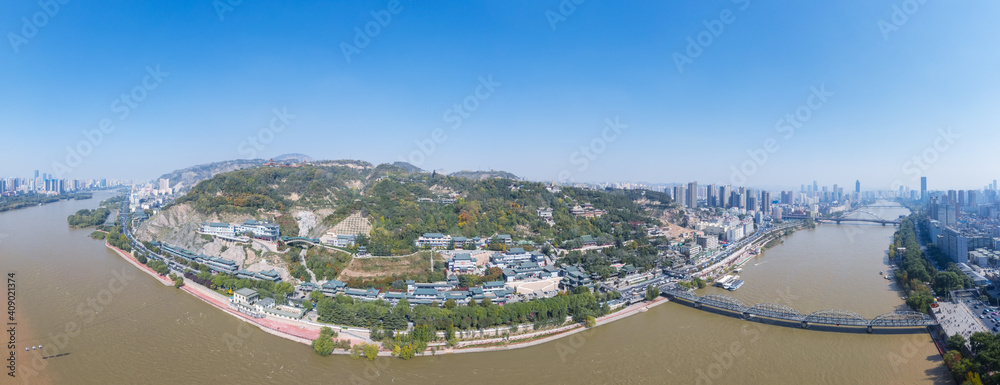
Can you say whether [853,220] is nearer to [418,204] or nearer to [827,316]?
[827,316]

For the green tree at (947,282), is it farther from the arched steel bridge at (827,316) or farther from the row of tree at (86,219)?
the row of tree at (86,219)

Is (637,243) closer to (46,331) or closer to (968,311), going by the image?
(968,311)

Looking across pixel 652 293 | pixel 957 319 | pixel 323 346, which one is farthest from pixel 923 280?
pixel 323 346

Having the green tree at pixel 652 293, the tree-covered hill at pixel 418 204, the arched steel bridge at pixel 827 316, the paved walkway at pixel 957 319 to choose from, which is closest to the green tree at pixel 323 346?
the tree-covered hill at pixel 418 204

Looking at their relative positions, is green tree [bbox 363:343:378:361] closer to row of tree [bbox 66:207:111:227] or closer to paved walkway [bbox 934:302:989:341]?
paved walkway [bbox 934:302:989:341]

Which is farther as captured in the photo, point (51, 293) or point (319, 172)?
point (319, 172)

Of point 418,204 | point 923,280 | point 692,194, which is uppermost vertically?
point 692,194

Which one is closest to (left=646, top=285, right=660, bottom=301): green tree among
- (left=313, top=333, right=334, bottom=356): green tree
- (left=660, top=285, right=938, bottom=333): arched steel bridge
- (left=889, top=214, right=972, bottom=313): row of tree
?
(left=660, top=285, right=938, bottom=333): arched steel bridge

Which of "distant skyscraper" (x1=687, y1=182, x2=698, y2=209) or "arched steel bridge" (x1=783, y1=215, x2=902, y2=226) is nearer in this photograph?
"arched steel bridge" (x1=783, y1=215, x2=902, y2=226)

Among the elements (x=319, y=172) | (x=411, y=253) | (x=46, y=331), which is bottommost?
(x=46, y=331)

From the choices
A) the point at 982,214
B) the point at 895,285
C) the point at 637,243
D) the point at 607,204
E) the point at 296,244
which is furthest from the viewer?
the point at 982,214

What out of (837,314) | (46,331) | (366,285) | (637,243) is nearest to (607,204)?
(637,243)
